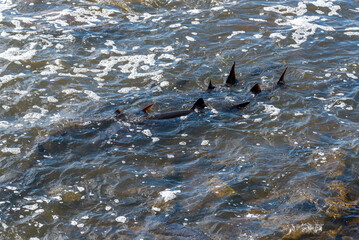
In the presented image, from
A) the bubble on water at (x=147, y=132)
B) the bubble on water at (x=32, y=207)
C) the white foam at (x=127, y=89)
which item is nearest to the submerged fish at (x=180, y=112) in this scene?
the bubble on water at (x=147, y=132)

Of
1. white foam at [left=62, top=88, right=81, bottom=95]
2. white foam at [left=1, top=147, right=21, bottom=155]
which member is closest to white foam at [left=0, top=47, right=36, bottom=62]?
white foam at [left=62, top=88, right=81, bottom=95]

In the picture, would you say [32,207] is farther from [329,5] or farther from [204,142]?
[329,5]

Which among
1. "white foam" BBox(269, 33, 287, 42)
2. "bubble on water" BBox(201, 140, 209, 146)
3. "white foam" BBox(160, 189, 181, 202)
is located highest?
"white foam" BBox(269, 33, 287, 42)

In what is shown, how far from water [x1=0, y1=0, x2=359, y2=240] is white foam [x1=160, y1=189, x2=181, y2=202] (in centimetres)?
2

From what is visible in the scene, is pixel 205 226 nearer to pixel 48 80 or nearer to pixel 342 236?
pixel 342 236

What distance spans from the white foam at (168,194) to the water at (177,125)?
0.02 meters

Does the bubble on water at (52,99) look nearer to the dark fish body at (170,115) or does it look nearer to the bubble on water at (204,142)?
the dark fish body at (170,115)

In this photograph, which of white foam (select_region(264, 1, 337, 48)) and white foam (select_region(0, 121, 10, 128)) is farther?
white foam (select_region(264, 1, 337, 48))

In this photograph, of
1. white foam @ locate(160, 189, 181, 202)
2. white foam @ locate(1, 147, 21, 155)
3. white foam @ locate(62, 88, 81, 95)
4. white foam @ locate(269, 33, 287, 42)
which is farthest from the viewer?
white foam @ locate(269, 33, 287, 42)

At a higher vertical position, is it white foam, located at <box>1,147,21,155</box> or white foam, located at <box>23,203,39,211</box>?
white foam, located at <box>1,147,21,155</box>

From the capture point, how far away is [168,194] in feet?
19.0

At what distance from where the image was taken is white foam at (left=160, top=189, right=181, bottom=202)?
5.72 m

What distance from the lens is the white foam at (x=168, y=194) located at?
225 inches

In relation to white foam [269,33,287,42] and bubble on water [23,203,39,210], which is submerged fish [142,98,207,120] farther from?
white foam [269,33,287,42]
